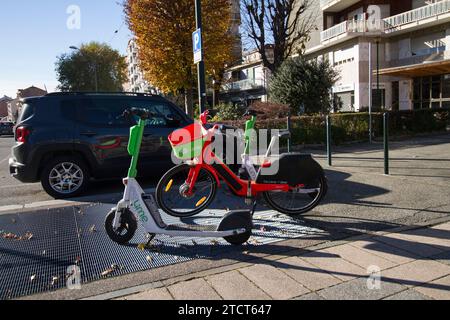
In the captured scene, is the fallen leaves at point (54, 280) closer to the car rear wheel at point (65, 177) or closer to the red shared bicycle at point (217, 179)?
the red shared bicycle at point (217, 179)

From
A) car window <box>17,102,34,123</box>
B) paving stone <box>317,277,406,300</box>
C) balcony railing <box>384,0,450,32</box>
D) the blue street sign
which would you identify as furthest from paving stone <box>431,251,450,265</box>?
balcony railing <box>384,0,450,32</box>

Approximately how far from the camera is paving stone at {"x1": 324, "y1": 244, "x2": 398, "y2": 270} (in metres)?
3.30

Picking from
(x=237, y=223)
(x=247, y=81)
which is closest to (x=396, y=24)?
(x=247, y=81)

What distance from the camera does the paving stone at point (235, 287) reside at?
2797 millimetres

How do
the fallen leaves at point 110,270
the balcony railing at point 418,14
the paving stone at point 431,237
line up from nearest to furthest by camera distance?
the fallen leaves at point 110,270 → the paving stone at point 431,237 → the balcony railing at point 418,14

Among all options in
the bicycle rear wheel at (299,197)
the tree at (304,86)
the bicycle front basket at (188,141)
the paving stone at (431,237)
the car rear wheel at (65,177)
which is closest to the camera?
the paving stone at (431,237)

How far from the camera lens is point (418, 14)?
969 inches

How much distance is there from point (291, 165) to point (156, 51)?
50.5 feet

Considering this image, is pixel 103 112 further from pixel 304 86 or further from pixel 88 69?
pixel 88 69

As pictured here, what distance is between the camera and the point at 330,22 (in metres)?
31.7

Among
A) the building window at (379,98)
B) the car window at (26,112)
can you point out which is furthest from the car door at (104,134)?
the building window at (379,98)

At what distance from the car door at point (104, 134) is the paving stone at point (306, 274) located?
156 inches

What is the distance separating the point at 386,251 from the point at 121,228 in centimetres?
267
